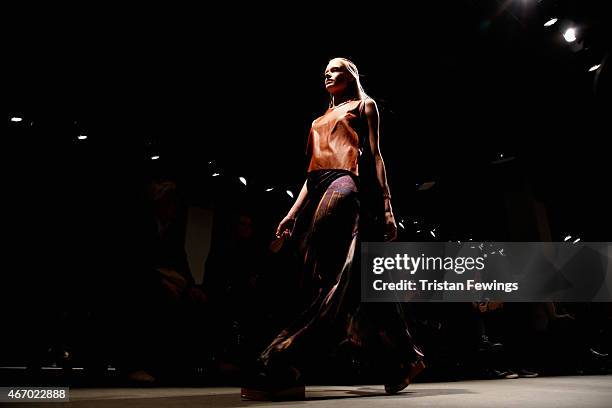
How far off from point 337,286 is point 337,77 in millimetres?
1376

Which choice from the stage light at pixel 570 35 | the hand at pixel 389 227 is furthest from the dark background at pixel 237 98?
the hand at pixel 389 227

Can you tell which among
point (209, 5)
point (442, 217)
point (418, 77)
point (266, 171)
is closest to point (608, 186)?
point (442, 217)

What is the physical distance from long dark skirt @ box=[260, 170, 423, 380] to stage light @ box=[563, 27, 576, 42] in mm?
4712

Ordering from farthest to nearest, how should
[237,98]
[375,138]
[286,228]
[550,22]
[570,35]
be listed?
[570,35]
[550,22]
[237,98]
[375,138]
[286,228]

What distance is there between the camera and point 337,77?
141 inches

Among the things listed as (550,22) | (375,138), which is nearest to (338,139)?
(375,138)

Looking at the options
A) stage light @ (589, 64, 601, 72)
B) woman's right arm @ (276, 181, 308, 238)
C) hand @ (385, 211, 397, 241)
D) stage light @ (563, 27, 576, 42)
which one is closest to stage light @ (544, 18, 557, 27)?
stage light @ (563, 27, 576, 42)

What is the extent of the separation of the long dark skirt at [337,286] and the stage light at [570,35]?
15.5 ft

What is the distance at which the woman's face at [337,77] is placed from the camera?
3594mm

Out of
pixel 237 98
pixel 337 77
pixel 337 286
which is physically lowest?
pixel 337 286

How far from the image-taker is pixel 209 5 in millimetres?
5043

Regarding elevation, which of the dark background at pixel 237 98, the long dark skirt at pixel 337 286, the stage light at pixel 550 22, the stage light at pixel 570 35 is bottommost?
the long dark skirt at pixel 337 286

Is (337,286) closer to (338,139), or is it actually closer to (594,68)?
(338,139)

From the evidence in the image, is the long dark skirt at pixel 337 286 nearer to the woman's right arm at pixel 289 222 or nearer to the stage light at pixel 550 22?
the woman's right arm at pixel 289 222
